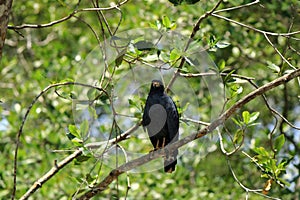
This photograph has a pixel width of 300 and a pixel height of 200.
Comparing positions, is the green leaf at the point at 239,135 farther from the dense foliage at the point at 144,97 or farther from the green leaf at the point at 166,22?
the green leaf at the point at 166,22

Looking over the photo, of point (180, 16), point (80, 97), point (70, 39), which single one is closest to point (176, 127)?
point (80, 97)

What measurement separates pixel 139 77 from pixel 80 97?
1.41ft

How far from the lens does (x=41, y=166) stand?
5.09 meters

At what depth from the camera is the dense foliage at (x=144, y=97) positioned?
10.5ft

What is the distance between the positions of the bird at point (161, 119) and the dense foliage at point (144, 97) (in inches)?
2.2

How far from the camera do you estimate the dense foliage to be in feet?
10.5

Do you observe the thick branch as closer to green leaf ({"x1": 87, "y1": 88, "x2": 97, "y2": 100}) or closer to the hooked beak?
green leaf ({"x1": 87, "y1": 88, "x2": 97, "y2": 100})

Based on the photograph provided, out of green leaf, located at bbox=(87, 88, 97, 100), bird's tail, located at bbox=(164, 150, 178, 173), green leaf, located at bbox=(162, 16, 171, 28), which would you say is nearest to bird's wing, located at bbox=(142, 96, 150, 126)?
bird's tail, located at bbox=(164, 150, 178, 173)

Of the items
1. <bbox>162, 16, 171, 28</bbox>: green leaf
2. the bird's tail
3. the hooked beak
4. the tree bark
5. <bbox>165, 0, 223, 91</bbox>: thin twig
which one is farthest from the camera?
the hooked beak

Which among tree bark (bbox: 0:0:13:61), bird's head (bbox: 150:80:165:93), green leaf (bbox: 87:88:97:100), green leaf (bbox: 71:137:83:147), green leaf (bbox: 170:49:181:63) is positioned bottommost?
bird's head (bbox: 150:80:165:93)

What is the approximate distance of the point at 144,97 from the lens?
12.6 feet

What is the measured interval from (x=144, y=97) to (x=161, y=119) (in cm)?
19

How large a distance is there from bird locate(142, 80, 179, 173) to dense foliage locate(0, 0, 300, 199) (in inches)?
2.2

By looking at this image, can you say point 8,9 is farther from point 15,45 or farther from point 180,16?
point 15,45
